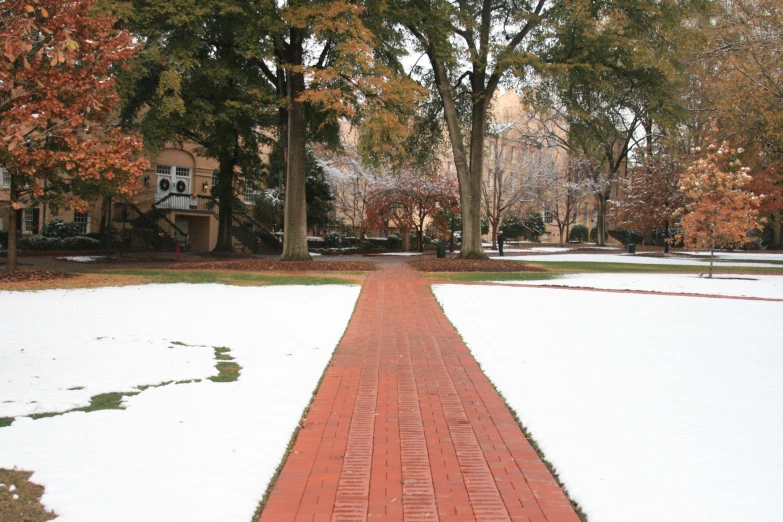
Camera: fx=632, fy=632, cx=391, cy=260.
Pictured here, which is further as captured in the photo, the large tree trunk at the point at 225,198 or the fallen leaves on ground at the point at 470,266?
the large tree trunk at the point at 225,198

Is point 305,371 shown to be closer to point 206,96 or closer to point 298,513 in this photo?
point 298,513

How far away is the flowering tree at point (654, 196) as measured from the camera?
116 feet

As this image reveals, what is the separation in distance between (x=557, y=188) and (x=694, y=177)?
26751mm

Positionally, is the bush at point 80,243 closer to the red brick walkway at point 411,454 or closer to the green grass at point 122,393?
the green grass at point 122,393

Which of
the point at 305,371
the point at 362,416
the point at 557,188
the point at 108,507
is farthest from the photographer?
the point at 557,188

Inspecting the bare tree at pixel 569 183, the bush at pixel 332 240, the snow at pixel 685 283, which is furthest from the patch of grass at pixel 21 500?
the bare tree at pixel 569 183

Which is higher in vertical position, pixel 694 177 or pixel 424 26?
pixel 424 26

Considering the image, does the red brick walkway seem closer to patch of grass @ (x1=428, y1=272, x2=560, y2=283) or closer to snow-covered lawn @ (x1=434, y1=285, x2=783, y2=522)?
snow-covered lawn @ (x1=434, y1=285, x2=783, y2=522)

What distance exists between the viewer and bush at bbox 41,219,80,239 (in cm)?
→ 2816

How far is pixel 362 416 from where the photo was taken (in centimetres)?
503

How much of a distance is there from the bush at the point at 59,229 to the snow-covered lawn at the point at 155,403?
19720 millimetres

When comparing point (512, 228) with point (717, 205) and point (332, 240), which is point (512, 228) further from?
point (717, 205)

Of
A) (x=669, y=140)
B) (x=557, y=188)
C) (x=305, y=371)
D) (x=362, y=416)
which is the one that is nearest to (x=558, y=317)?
(x=305, y=371)

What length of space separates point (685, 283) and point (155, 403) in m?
16.7
